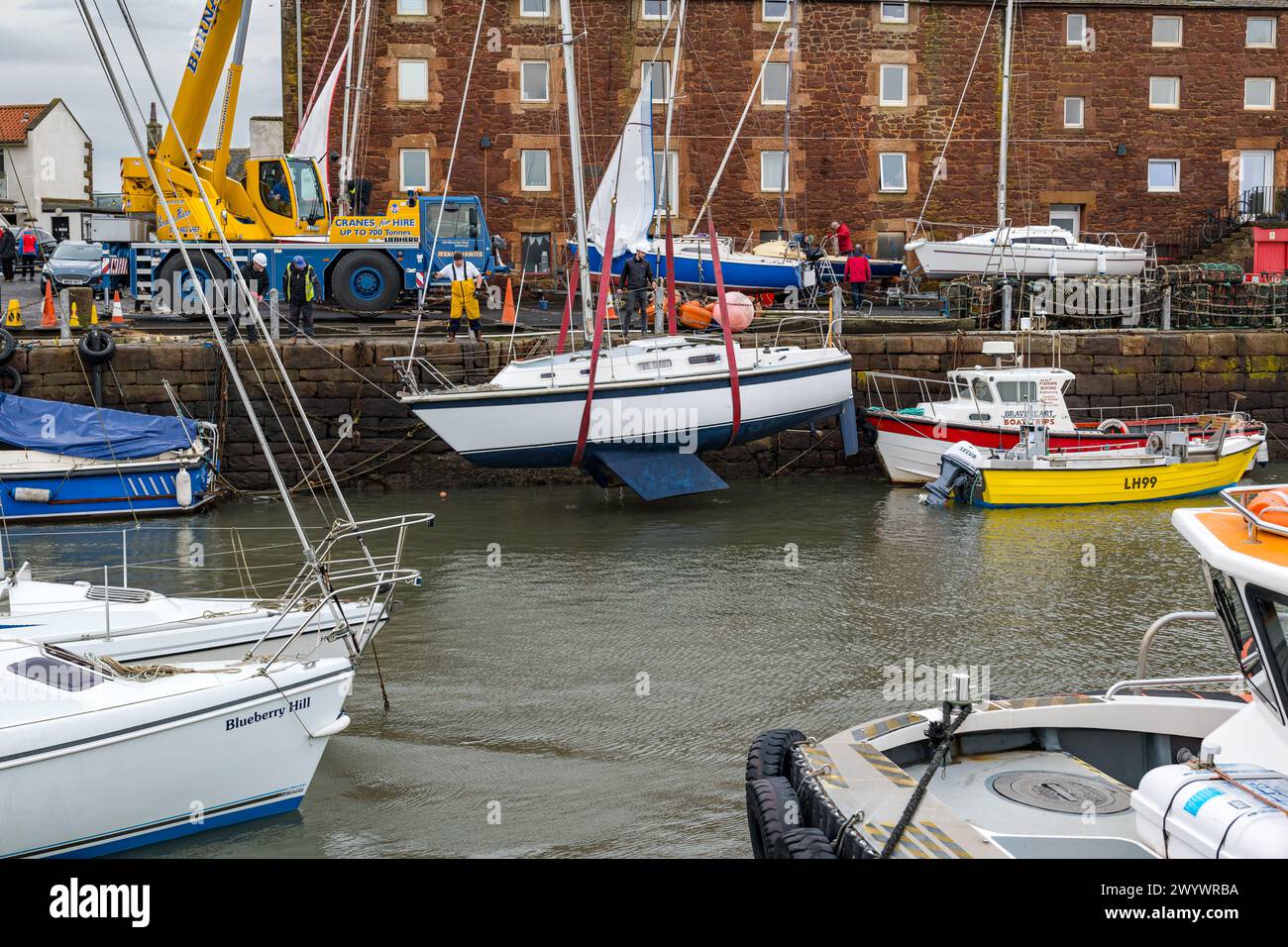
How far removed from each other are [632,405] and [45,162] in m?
37.8

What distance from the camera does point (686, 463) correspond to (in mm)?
17891

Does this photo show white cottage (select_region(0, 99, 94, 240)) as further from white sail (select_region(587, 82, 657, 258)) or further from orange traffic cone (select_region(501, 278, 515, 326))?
white sail (select_region(587, 82, 657, 258))

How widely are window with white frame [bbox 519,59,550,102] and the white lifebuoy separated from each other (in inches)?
567

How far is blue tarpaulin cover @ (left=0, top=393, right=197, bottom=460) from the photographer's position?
56.7 ft

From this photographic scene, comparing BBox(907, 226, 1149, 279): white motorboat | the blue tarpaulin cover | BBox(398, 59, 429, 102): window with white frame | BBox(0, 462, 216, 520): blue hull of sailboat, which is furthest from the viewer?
BBox(398, 59, 429, 102): window with white frame

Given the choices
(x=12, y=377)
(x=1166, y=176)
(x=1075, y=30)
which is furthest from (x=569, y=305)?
(x=1166, y=176)

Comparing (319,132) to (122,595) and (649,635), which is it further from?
(122,595)

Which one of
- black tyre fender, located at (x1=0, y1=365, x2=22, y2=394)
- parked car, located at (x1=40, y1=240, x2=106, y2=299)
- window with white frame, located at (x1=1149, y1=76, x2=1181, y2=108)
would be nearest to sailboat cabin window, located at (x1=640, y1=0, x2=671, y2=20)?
window with white frame, located at (x1=1149, y1=76, x2=1181, y2=108)

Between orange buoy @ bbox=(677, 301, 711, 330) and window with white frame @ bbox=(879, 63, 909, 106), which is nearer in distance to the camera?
orange buoy @ bbox=(677, 301, 711, 330)

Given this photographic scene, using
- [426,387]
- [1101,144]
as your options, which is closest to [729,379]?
[426,387]

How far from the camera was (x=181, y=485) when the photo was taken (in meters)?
17.2

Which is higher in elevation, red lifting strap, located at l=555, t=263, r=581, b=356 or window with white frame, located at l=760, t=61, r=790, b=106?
window with white frame, located at l=760, t=61, r=790, b=106
